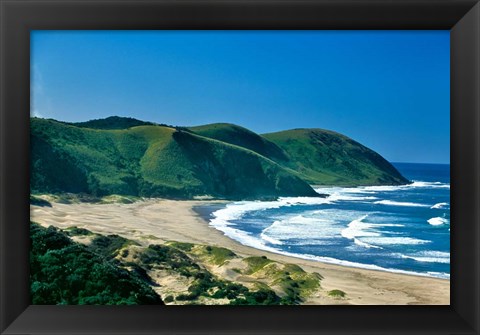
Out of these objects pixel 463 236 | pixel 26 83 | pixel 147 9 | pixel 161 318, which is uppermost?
pixel 147 9

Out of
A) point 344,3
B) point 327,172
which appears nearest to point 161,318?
point 344,3

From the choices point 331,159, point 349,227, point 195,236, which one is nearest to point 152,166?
point 195,236

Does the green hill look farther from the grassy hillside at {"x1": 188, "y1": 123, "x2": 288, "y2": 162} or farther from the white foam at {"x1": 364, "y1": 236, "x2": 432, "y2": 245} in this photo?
the white foam at {"x1": 364, "y1": 236, "x2": 432, "y2": 245}

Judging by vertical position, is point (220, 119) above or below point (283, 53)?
below

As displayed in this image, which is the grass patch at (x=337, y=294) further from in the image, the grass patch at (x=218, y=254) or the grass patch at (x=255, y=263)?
the grass patch at (x=218, y=254)

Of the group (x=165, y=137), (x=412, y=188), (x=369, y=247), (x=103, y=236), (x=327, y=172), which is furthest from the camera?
(x=165, y=137)

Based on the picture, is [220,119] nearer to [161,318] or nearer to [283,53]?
[283,53]

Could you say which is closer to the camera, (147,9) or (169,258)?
(147,9)

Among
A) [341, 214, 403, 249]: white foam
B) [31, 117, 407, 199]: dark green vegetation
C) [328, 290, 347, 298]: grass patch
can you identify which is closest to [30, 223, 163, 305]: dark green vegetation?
[328, 290, 347, 298]: grass patch
